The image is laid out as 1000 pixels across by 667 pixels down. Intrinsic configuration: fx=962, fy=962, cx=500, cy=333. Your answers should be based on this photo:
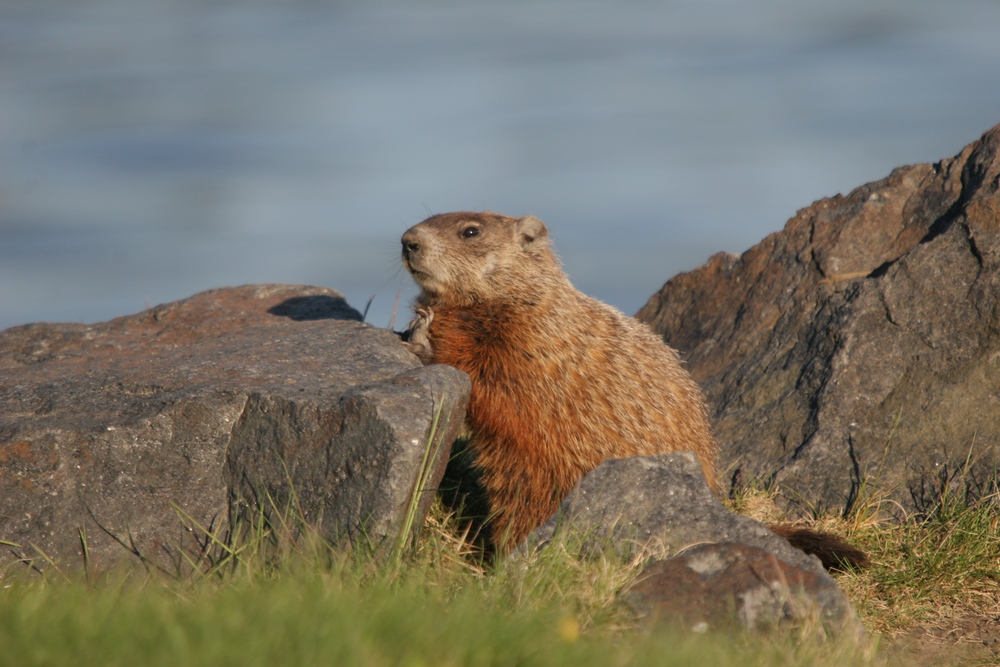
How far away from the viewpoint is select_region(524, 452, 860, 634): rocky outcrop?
13.5 ft

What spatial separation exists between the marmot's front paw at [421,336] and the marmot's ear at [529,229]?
3.17ft

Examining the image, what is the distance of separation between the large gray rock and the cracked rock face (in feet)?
9.68

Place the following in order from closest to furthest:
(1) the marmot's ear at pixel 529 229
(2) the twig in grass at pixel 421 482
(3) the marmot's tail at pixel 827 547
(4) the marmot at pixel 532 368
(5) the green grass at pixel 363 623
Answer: (5) the green grass at pixel 363 623
(2) the twig in grass at pixel 421 482
(3) the marmot's tail at pixel 827 547
(4) the marmot at pixel 532 368
(1) the marmot's ear at pixel 529 229

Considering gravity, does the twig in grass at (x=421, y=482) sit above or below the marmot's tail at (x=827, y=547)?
above

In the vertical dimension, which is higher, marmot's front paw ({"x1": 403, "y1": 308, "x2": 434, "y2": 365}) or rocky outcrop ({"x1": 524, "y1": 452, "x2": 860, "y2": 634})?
marmot's front paw ({"x1": 403, "y1": 308, "x2": 434, "y2": 365})

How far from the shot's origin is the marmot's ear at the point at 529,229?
7.02 meters

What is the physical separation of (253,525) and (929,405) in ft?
15.5

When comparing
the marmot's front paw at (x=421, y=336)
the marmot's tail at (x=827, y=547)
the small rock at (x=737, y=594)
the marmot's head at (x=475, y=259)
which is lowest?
the marmot's tail at (x=827, y=547)

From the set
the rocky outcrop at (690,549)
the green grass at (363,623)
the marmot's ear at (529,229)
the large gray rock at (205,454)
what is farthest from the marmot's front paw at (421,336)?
the green grass at (363,623)

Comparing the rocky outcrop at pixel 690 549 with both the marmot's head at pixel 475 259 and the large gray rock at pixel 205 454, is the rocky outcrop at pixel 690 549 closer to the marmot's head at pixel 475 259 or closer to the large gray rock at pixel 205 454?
the large gray rock at pixel 205 454

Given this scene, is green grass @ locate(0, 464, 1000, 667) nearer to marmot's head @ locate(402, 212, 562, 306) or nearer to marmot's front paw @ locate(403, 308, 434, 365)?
marmot's front paw @ locate(403, 308, 434, 365)

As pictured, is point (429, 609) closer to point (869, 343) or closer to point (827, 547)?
point (827, 547)

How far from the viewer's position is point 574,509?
491cm

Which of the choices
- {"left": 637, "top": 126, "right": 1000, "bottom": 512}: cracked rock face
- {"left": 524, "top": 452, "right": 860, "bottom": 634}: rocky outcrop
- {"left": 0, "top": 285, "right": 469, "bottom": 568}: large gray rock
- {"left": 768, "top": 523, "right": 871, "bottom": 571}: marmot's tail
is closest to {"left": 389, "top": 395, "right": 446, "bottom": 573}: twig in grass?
{"left": 0, "top": 285, "right": 469, "bottom": 568}: large gray rock
